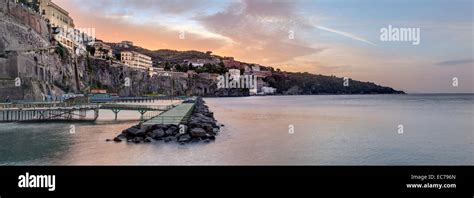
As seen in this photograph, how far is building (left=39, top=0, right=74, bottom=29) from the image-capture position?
150 feet

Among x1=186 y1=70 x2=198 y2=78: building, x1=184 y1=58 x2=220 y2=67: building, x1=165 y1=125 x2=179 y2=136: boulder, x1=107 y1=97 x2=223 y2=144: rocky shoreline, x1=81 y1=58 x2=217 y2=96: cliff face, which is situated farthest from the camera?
Result: x1=184 y1=58 x2=220 y2=67: building

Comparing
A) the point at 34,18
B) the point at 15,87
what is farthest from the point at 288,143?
the point at 34,18

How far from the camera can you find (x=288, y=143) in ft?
44.6

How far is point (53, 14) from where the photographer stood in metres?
47.3

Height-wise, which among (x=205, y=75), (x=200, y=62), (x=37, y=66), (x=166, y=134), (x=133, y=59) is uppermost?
(x=200, y=62)

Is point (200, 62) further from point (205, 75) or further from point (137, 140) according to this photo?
point (137, 140)

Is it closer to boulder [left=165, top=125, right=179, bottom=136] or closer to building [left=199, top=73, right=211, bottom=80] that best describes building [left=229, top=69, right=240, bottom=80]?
building [left=199, top=73, right=211, bottom=80]

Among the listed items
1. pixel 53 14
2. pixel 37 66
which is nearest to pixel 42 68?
pixel 37 66

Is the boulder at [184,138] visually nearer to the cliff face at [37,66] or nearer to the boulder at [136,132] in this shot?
the boulder at [136,132]

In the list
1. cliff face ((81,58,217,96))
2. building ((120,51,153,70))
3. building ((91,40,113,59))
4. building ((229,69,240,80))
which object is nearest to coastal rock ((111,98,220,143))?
cliff face ((81,58,217,96))

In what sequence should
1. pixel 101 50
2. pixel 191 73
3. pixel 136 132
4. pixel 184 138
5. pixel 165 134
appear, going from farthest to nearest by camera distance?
pixel 191 73 < pixel 101 50 < pixel 136 132 < pixel 165 134 < pixel 184 138

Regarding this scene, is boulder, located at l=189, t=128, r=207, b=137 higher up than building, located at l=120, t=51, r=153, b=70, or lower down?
lower down
